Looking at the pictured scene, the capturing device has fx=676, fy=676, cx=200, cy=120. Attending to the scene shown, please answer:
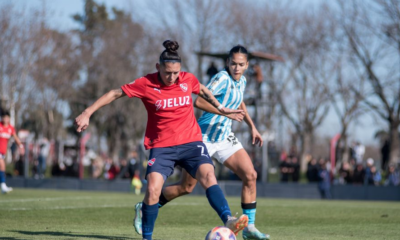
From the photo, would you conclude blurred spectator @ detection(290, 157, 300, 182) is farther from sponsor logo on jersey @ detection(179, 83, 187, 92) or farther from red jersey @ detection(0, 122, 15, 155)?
sponsor logo on jersey @ detection(179, 83, 187, 92)

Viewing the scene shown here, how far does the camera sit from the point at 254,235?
876 cm

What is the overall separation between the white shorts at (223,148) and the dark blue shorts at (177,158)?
3.67ft

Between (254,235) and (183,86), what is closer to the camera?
(183,86)

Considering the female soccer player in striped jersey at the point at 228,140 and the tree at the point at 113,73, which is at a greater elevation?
the tree at the point at 113,73

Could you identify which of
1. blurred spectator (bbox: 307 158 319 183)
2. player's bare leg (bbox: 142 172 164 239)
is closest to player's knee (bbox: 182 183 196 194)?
player's bare leg (bbox: 142 172 164 239)

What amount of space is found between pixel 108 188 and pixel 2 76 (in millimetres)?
10122

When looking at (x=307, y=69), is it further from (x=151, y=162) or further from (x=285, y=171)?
(x=151, y=162)

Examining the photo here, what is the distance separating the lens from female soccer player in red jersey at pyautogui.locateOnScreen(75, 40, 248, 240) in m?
7.84

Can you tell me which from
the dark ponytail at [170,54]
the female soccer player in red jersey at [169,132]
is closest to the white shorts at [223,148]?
the female soccer player in red jersey at [169,132]

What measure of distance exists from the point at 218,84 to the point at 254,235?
215cm

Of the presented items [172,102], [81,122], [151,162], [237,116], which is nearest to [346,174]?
[237,116]

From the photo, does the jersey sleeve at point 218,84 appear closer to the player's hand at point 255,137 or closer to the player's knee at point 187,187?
the player's hand at point 255,137

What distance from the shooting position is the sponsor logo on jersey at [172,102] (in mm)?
8023

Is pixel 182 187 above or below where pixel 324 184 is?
above
